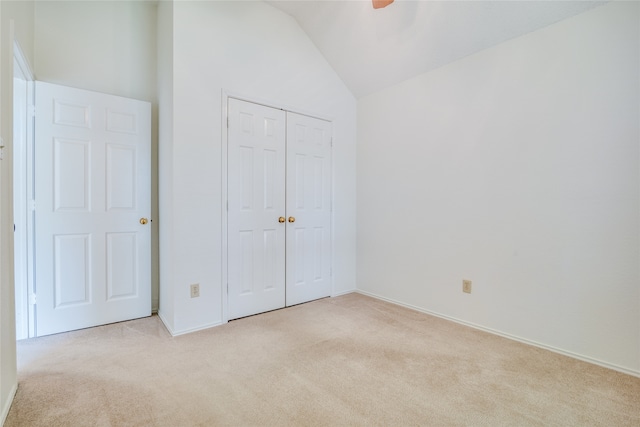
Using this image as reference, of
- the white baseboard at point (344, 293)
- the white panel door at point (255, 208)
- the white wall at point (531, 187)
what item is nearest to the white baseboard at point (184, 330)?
the white panel door at point (255, 208)

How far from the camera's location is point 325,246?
348cm

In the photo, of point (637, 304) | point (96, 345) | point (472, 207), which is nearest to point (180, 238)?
point (96, 345)

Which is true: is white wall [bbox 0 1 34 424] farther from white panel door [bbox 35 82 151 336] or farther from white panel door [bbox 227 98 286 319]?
white panel door [bbox 227 98 286 319]

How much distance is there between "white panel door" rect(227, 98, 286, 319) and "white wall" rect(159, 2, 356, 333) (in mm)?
132

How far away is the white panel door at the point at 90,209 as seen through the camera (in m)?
2.41

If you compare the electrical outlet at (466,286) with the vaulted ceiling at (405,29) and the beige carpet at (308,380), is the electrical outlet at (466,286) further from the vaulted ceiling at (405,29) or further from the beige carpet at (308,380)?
the vaulted ceiling at (405,29)

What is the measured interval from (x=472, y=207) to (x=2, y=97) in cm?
314

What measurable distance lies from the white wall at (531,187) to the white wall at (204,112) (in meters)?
1.41

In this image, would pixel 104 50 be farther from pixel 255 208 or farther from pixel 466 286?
pixel 466 286

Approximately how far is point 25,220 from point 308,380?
2431 millimetres

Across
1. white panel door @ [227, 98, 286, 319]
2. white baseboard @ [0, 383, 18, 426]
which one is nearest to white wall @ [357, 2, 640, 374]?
white panel door @ [227, 98, 286, 319]

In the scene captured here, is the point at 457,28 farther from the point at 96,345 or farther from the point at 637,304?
the point at 96,345

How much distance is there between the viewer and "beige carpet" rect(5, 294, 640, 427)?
1498mm

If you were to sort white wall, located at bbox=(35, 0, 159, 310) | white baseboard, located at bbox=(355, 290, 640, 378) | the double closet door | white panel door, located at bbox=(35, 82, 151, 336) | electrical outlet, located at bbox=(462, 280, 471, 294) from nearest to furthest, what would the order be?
white baseboard, located at bbox=(355, 290, 640, 378)
white panel door, located at bbox=(35, 82, 151, 336)
white wall, located at bbox=(35, 0, 159, 310)
electrical outlet, located at bbox=(462, 280, 471, 294)
the double closet door
